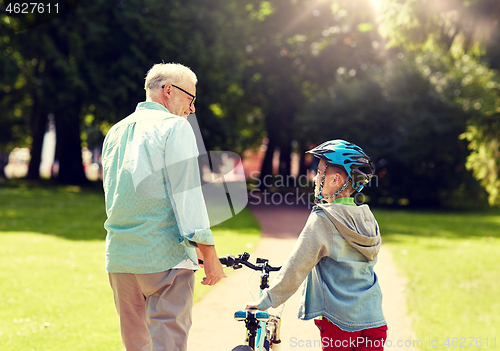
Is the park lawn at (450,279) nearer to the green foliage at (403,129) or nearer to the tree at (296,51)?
the green foliage at (403,129)

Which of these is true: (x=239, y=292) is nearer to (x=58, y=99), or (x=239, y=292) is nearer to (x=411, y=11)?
(x=411, y=11)

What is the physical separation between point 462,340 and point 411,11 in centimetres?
423

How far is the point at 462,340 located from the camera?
4754 mm

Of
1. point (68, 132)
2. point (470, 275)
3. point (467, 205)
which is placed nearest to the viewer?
point (470, 275)

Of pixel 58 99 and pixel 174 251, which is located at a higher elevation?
pixel 58 99

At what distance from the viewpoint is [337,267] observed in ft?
8.23

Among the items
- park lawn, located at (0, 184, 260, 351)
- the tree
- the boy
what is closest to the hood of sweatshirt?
the boy

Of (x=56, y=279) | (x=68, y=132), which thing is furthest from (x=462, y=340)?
(x=68, y=132)

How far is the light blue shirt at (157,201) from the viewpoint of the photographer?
242 cm

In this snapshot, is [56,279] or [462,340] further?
[56,279]

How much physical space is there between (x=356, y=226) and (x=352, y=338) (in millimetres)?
575

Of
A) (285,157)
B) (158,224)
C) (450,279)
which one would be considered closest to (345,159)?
(158,224)

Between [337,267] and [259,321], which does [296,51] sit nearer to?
[337,267]

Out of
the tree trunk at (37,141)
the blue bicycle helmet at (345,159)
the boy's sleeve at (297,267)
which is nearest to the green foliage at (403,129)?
the tree trunk at (37,141)
